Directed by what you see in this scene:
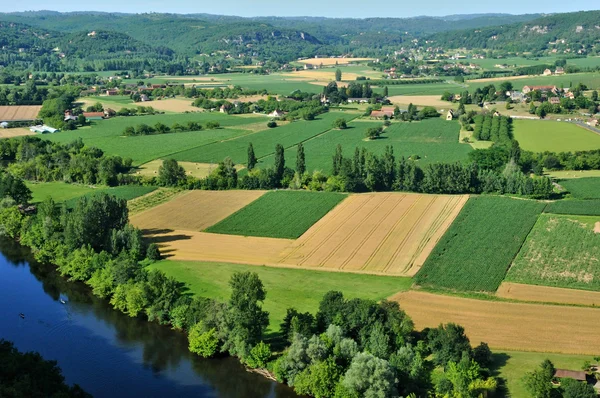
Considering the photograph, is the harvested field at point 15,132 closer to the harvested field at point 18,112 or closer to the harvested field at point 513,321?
the harvested field at point 18,112

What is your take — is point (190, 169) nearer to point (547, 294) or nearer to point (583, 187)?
point (583, 187)

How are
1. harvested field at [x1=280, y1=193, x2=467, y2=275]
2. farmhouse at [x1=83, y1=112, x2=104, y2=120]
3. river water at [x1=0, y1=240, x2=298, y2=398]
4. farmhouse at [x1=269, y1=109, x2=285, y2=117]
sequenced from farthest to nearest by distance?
1. farmhouse at [x1=269, y1=109, x2=285, y2=117]
2. farmhouse at [x1=83, y1=112, x2=104, y2=120]
3. harvested field at [x1=280, y1=193, x2=467, y2=275]
4. river water at [x1=0, y1=240, x2=298, y2=398]

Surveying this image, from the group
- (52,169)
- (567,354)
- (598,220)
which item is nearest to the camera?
(567,354)

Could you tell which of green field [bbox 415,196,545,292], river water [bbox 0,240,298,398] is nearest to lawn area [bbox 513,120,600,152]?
green field [bbox 415,196,545,292]

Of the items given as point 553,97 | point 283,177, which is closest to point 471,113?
point 553,97

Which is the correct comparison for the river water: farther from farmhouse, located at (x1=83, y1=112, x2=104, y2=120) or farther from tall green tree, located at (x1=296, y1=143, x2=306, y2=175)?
farmhouse, located at (x1=83, y1=112, x2=104, y2=120)

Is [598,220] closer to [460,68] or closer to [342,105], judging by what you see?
[342,105]
